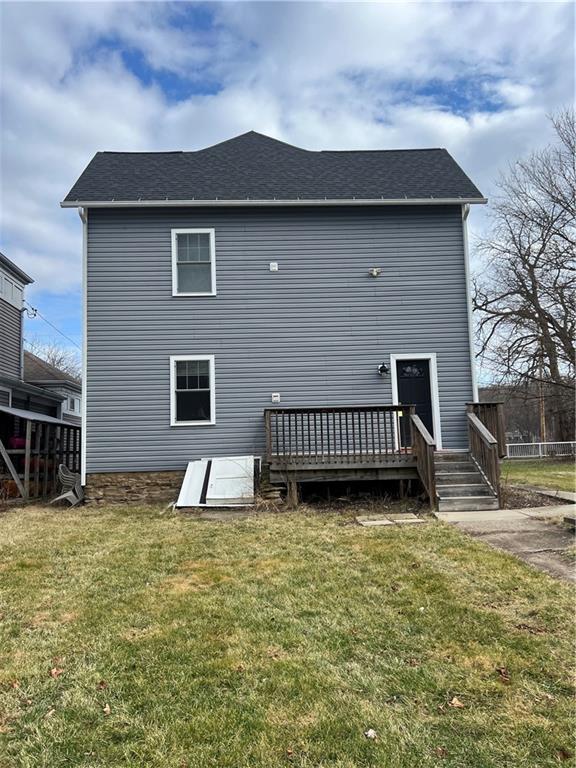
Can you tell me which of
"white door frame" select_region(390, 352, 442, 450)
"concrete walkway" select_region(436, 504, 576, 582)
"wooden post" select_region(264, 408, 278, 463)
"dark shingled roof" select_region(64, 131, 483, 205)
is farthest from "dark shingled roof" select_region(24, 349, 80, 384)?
"concrete walkway" select_region(436, 504, 576, 582)

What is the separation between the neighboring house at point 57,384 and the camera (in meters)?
19.4

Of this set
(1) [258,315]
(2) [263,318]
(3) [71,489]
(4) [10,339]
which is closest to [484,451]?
(2) [263,318]

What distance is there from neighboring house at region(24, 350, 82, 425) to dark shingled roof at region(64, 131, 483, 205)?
32.8 ft

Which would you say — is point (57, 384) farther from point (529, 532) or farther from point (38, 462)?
point (529, 532)

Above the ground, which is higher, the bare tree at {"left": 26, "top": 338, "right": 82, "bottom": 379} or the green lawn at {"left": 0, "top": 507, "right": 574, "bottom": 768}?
the bare tree at {"left": 26, "top": 338, "right": 82, "bottom": 379}

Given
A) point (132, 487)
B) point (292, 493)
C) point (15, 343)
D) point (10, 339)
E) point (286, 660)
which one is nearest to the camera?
point (286, 660)

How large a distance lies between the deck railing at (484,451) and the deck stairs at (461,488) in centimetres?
11

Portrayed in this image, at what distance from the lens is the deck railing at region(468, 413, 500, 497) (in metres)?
8.45

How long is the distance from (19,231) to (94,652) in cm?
2613

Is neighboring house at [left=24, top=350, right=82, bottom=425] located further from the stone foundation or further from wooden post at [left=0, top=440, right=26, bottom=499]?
the stone foundation

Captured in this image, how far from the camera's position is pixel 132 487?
1021 cm

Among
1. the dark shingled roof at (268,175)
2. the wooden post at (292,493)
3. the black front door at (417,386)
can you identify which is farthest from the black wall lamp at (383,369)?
the dark shingled roof at (268,175)

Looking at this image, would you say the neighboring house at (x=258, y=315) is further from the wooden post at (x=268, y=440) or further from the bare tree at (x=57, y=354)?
the bare tree at (x=57, y=354)

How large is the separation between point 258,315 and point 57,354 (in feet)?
120
